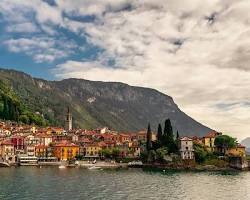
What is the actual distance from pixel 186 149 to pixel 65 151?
37910 millimetres

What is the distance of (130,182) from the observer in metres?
69.1

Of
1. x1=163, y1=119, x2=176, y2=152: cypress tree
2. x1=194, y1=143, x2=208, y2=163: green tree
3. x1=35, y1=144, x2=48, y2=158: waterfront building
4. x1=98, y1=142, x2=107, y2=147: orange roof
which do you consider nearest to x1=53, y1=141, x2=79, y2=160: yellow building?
x1=35, y1=144, x2=48, y2=158: waterfront building

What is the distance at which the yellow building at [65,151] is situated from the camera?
12550cm

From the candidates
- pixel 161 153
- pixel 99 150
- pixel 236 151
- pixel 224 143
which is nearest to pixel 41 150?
pixel 99 150

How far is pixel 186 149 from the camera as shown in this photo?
112 m

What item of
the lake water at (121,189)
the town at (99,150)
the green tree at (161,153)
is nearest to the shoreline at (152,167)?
the town at (99,150)

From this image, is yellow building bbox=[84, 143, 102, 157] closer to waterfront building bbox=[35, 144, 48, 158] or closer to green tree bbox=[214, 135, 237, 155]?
waterfront building bbox=[35, 144, 48, 158]

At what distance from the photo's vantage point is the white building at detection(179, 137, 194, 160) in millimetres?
110188

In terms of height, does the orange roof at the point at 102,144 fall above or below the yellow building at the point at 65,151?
above

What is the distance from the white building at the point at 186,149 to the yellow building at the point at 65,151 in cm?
3435

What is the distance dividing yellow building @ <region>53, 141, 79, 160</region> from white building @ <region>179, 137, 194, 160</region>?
113 feet

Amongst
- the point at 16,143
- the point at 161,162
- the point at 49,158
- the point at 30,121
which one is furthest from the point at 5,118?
the point at 161,162

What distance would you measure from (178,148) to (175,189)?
5026 cm

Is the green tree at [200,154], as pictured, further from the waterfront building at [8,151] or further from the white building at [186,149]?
the waterfront building at [8,151]
